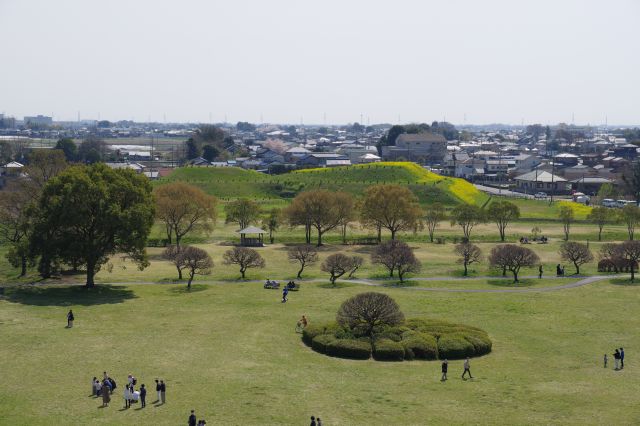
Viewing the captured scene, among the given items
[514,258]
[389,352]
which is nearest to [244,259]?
[514,258]

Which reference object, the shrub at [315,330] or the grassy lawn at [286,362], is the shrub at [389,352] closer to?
the grassy lawn at [286,362]

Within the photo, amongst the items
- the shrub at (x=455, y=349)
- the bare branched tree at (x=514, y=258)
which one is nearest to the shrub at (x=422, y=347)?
the shrub at (x=455, y=349)

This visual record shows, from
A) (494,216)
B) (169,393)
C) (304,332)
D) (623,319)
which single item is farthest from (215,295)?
(494,216)

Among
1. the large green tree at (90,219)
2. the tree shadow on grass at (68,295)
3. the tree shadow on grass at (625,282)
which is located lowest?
the tree shadow on grass at (68,295)

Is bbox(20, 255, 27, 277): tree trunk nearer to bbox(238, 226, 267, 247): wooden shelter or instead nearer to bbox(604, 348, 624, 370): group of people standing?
bbox(238, 226, 267, 247): wooden shelter

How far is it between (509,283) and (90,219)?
33516 millimetres

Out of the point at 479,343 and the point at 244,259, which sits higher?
the point at 244,259

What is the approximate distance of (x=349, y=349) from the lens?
3675cm

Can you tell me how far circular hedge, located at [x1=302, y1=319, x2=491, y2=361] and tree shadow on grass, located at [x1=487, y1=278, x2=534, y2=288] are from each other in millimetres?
16151

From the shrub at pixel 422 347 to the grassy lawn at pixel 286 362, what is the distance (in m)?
1.14

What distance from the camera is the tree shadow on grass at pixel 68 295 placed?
4822cm

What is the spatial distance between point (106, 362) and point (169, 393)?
6094 mm

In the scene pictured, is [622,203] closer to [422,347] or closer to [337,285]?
[337,285]

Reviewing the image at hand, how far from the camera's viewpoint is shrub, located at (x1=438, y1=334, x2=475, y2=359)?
36.7 metres
